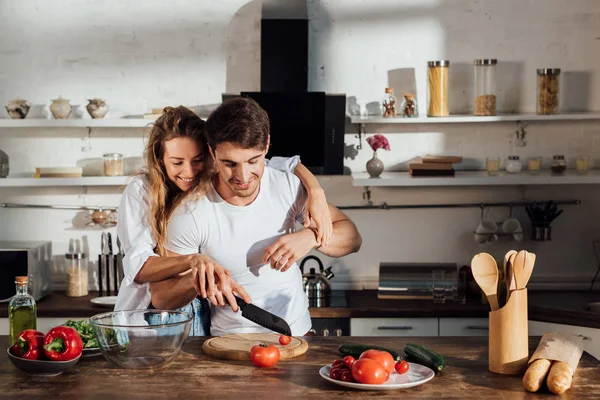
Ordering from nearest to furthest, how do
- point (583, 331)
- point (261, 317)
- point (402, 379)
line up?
point (402, 379)
point (261, 317)
point (583, 331)

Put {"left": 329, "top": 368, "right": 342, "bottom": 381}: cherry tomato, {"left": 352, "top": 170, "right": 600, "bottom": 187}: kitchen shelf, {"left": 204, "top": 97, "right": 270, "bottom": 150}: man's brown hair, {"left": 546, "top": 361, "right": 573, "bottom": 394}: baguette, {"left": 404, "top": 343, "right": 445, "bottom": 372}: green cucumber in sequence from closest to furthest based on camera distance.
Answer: {"left": 546, "top": 361, "right": 573, "bottom": 394}: baguette < {"left": 329, "top": 368, "right": 342, "bottom": 381}: cherry tomato < {"left": 404, "top": 343, "right": 445, "bottom": 372}: green cucumber < {"left": 204, "top": 97, "right": 270, "bottom": 150}: man's brown hair < {"left": 352, "top": 170, "right": 600, "bottom": 187}: kitchen shelf

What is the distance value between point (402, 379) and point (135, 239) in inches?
46.1

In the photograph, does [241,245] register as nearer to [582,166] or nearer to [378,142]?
[378,142]

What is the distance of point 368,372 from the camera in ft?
8.12

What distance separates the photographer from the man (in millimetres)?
3025

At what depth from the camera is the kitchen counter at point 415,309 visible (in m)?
4.49

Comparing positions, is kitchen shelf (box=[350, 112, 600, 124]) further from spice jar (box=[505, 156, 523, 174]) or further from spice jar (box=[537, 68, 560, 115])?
spice jar (box=[505, 156, 523, 174])

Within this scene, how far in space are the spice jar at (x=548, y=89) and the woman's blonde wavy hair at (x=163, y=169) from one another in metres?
2.42

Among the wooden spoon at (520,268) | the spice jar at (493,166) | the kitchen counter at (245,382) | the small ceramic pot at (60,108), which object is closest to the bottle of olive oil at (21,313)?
the kitchen counter at (245,382)

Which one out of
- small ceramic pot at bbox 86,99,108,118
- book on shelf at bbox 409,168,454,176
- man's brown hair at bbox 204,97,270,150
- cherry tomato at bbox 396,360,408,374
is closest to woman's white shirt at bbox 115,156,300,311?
man's brown hair at bbox 204,97,270,150

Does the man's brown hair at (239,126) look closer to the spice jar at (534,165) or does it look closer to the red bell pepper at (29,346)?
the red bell pepper at (29,346)

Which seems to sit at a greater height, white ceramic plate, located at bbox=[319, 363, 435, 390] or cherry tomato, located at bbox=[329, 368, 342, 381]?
cherry tomato, located at bbox=[329, 368, 342, 381]

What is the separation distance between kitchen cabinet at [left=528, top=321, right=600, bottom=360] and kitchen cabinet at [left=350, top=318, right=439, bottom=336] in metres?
0.52

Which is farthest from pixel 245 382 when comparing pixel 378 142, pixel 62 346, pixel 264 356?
pixel 378 142
